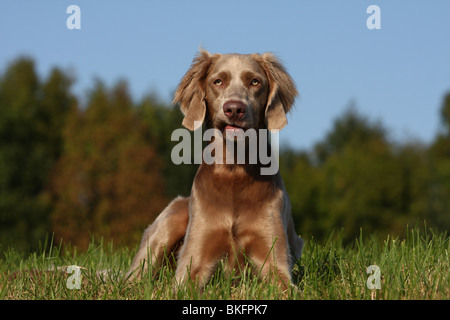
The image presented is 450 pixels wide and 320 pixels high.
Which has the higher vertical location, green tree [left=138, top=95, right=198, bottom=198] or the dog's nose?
the dog's nose

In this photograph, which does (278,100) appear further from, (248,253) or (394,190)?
(394,190)

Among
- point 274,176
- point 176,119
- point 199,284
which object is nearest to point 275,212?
point 274,176

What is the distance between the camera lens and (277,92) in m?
5.87

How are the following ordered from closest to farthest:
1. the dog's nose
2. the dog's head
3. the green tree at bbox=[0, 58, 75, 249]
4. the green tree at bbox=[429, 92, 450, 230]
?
1. the dog's nose
2. the dog's head
3. the green tree at bbox=[0, 58, 75, 249]
4. the green tree at bbox=[429, 92, 450, 230]

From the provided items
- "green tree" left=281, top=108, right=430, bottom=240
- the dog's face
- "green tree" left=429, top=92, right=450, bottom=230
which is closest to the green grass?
the dog's face

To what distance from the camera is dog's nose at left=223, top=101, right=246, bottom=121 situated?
16.9 feet

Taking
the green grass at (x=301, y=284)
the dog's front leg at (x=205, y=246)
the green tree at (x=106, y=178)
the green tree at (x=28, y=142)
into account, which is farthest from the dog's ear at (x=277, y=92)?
the green tree at (x=28, y=142)

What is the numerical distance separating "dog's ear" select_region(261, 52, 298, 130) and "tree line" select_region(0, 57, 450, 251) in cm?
2266

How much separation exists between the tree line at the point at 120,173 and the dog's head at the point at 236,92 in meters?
22.6

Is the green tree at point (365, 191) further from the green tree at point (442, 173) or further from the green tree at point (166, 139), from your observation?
the green tree at point (166, 139)

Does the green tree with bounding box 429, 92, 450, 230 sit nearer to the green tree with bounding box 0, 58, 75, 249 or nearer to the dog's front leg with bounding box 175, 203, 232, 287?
the green tree with bounding box 0, 58, 75, 249

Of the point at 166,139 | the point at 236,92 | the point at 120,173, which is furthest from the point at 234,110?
the point at 166,139

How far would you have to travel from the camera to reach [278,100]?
583 cm

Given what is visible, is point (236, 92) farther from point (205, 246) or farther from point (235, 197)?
point (205, 246)
